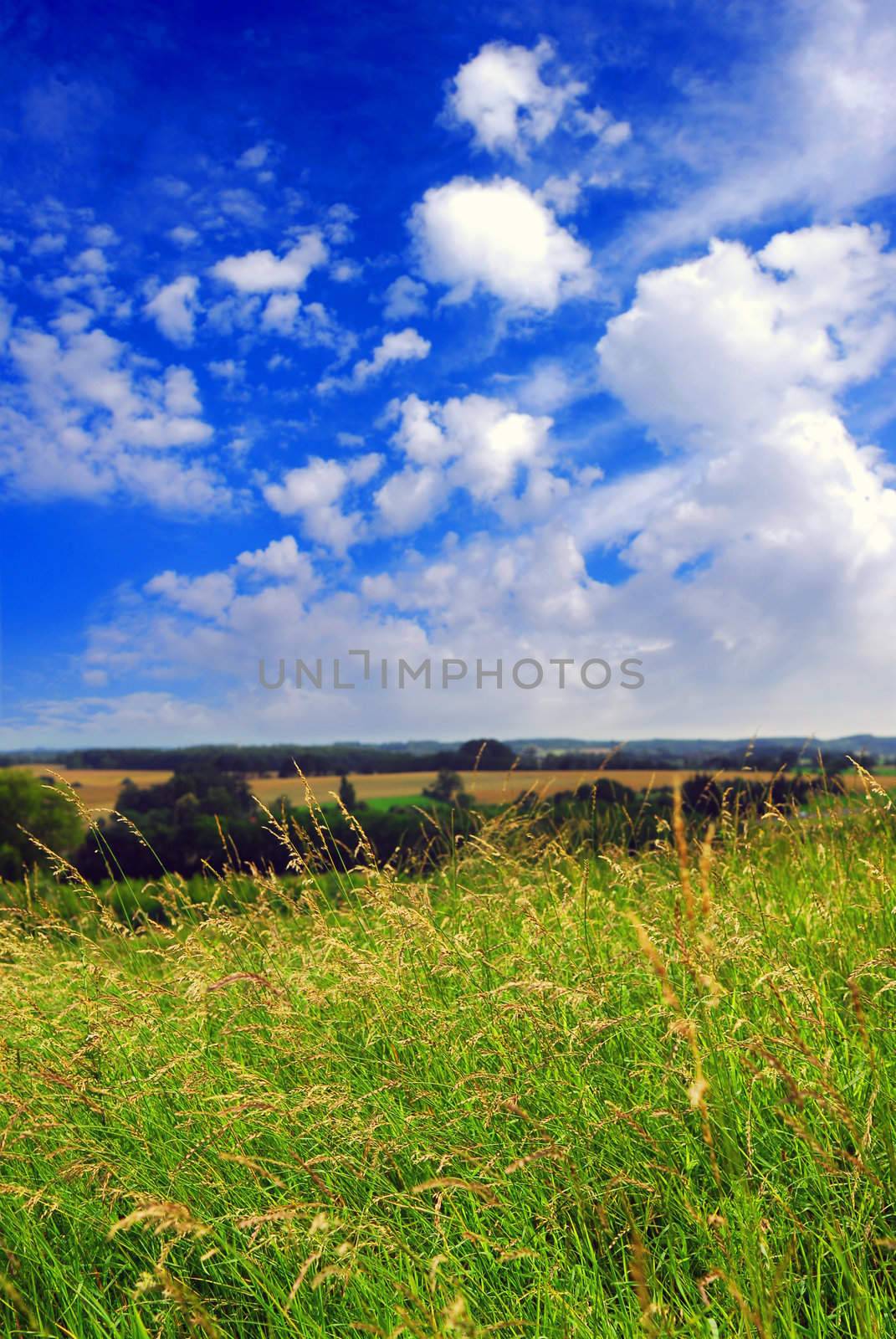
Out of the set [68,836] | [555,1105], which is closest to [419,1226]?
[555,1105]

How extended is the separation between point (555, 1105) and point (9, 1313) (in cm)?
200

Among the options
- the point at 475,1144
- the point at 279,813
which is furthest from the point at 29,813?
the point at 475,1144

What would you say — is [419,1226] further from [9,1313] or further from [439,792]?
[439,792]

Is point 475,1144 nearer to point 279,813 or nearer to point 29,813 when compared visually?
point 279,813

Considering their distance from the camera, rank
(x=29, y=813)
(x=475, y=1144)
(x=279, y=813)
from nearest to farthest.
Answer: (x=475, y=1144) < (x=279, y=813) < (x=29, y=813)

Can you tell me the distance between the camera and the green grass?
7.39ft

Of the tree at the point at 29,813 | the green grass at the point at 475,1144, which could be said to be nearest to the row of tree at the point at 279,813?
the tree at the point at 29,813

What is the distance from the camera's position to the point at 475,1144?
2.88 meters

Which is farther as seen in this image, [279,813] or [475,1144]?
[279,813]

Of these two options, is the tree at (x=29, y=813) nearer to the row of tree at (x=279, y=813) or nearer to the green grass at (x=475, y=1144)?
the row of tree at (x=279, y=813)

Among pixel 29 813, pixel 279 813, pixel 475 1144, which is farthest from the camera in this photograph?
pixel 29 813

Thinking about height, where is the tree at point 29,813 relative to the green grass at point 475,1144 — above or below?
below

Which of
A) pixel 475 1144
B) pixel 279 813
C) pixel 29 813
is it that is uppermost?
pixel 279 813

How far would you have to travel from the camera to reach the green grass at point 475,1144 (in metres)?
2.25
